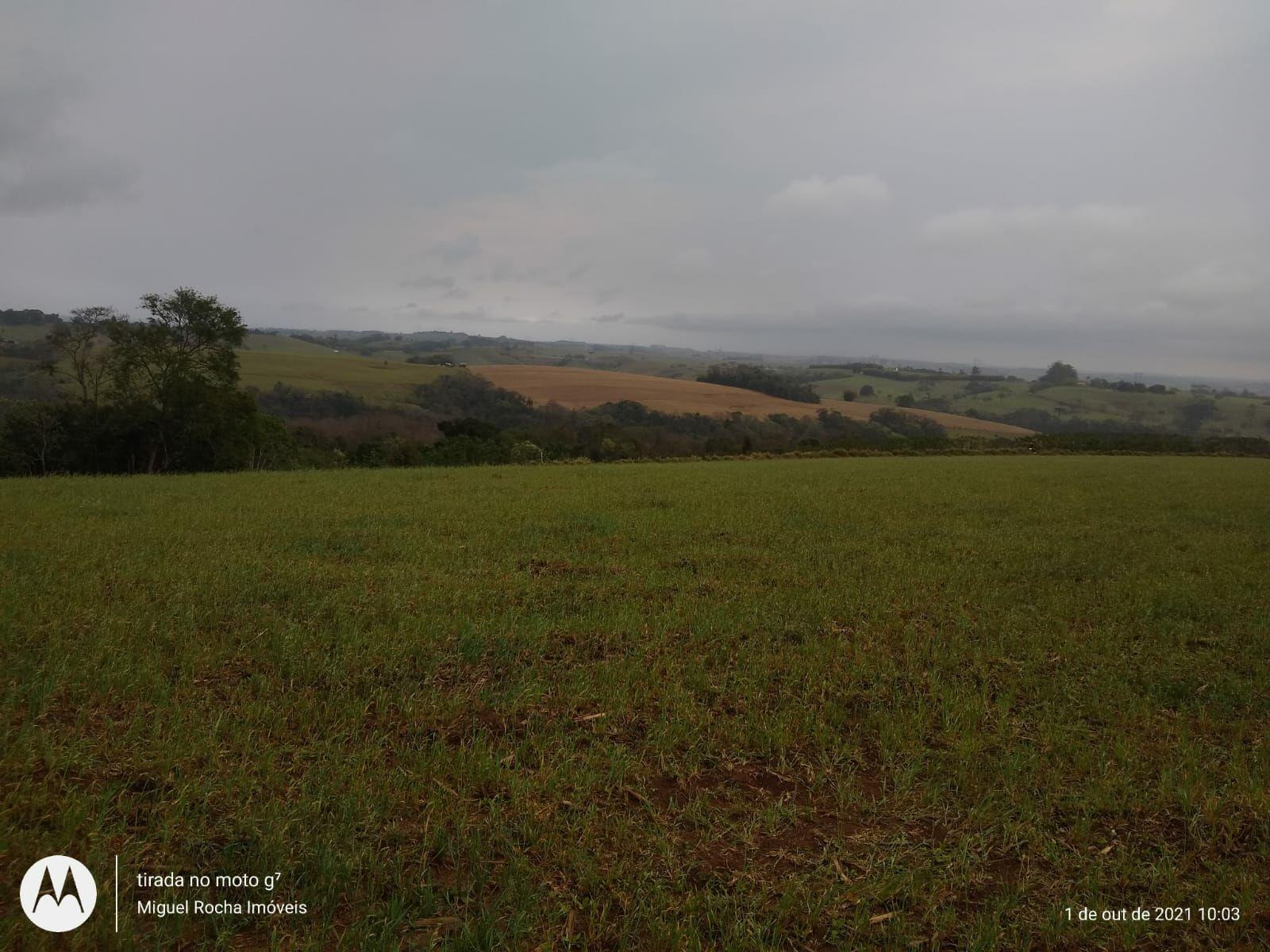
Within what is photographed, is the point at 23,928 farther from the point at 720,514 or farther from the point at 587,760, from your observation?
the point at 720,514

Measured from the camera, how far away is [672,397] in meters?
79.9

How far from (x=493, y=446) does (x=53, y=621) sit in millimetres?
32849

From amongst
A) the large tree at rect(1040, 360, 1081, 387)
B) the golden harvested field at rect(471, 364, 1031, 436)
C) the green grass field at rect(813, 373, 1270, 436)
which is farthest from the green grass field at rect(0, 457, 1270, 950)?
the large tree at rect(1040, 360, 1081, 387)

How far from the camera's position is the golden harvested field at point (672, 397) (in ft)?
247

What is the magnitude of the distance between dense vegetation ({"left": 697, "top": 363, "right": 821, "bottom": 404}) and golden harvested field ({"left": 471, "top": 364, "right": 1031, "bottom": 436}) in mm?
3398

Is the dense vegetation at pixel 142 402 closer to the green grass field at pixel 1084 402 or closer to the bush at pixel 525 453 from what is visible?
the bush at pixel 525 453

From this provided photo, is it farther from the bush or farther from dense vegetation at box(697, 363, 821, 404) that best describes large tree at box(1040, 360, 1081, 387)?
the bush

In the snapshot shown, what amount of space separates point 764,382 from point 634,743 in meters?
98.5

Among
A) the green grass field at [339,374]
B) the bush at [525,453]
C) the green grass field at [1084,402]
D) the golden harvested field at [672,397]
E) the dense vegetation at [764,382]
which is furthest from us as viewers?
the dense vegetation at [764,382]

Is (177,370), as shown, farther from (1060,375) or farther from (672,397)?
(1060,375)

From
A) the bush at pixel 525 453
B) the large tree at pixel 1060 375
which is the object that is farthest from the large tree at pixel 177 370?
the large tree at pixel 1060 375

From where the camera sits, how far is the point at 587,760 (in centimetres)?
416

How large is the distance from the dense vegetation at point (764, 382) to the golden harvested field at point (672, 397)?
3398 mm

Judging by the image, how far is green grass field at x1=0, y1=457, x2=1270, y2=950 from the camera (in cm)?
301
